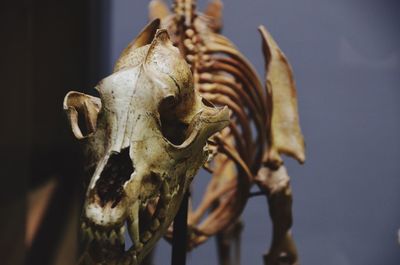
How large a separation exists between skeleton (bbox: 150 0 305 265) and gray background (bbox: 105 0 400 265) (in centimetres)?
6

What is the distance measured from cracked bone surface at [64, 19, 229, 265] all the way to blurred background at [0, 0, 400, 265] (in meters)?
0.65

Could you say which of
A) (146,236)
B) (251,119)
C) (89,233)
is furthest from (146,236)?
(251,119)

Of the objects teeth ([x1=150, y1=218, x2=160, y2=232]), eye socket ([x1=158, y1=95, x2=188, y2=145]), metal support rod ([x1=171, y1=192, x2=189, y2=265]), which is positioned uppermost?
eye socket ([x1=158, y1=95, x2=188, y2=145])

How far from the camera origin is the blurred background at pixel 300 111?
1.91 meters

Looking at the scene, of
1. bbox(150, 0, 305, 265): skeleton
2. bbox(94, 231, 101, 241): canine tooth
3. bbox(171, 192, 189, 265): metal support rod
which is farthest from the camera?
bbox(150, 0, 305, 265): skeleton

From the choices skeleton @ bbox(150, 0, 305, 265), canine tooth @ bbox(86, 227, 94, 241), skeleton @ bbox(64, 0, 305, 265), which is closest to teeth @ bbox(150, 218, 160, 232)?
skeleton @ bbox(64, 0, 305, 265)

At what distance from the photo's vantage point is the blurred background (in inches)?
75.2

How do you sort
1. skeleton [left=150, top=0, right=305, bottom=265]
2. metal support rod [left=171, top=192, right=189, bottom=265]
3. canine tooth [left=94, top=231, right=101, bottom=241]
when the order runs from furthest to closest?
skeleton [left=150, top=0, right=305, bottom=265]
metal support rod [left=171, top=192, right=189, bottom=265]
canine tooth [left=94, top=231, right=101, bottom=241]

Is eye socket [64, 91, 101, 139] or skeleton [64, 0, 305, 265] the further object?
eye socket [64, 91, 101, 139]

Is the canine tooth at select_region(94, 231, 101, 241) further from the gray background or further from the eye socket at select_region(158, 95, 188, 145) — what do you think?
the gray background

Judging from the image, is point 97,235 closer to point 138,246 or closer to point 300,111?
point 138,246

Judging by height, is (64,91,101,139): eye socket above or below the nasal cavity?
above

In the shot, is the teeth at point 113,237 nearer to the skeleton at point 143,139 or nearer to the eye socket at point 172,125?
the skeleton at point 143,139

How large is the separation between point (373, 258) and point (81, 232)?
1.02m
